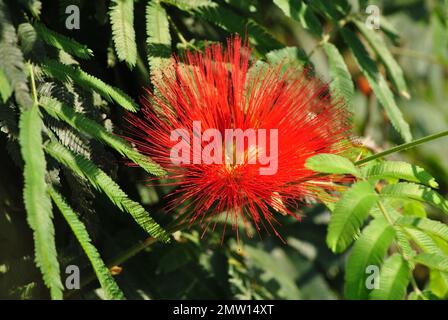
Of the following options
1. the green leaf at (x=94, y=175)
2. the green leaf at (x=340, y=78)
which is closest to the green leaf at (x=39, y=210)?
the green leaf at (x=94, y=175)

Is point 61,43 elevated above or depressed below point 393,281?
Result: above

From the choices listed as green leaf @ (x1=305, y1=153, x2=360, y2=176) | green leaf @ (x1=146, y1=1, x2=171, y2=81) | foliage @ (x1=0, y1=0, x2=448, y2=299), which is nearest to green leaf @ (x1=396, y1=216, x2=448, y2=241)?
foliage @ (x1=0, y1=0, x2=448, y2=299)

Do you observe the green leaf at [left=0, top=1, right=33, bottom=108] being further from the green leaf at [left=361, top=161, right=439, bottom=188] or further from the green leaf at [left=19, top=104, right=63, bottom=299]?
the green leaf at [left=361, top=161, right=439, bottom=188]

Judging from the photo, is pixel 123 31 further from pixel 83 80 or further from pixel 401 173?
pixel 401 173

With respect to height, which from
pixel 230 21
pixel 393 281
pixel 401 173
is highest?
pixel 230 21

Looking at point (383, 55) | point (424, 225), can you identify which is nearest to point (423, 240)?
point (424, 225)

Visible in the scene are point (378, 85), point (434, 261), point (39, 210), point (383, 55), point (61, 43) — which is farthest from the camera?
point (383, 55)
